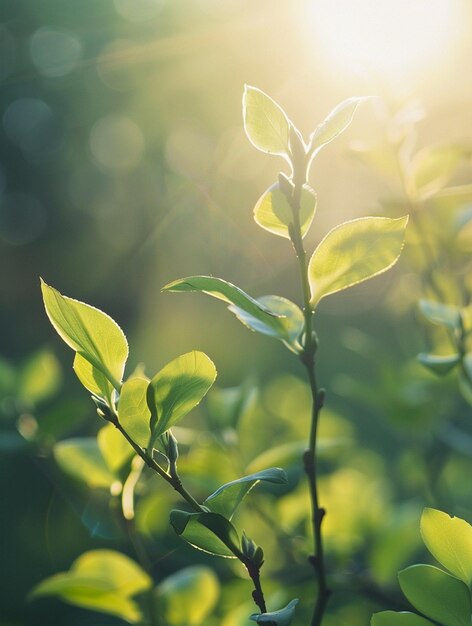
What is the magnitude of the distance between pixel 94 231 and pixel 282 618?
318 centimetres

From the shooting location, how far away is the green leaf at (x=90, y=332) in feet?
1.20

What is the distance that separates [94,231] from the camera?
3408 mm

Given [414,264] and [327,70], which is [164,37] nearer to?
[327,70]

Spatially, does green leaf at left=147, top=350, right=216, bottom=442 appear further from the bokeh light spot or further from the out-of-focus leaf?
the bokeh light spot

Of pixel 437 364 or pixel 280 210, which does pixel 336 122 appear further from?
pixel 437 364

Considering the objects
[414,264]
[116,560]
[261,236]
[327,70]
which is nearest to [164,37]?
[327,70]

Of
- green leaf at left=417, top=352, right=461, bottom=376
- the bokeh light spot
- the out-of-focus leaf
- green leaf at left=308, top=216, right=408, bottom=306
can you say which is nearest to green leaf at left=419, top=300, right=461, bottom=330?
green leaf at left=417, top=352, right=461, bottom=376

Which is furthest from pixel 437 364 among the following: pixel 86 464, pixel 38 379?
pixel 38 379

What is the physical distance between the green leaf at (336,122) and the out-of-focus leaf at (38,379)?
51cm

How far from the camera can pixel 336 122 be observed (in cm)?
37

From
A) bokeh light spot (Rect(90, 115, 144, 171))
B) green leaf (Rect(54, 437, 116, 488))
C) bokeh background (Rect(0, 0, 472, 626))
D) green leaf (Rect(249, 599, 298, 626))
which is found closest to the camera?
green leaf (Rect(249, 599, 298, 626))

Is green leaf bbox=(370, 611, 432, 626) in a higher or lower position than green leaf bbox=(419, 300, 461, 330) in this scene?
lower

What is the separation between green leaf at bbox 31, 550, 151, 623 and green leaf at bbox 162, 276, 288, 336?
1.01 feet

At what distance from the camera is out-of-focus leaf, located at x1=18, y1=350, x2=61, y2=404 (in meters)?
0.79
